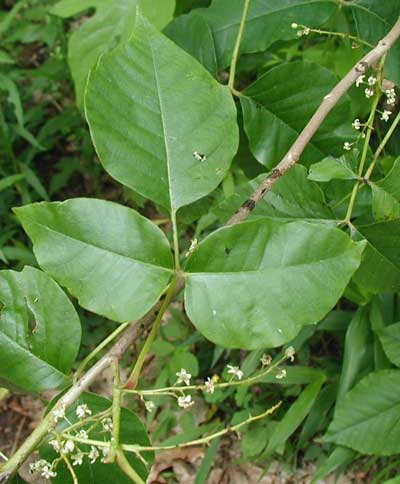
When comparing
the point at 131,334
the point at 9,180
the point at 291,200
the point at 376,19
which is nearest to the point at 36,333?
the point at 131,334

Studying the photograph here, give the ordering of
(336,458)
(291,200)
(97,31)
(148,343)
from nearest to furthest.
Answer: (148,343), (291,200), (97,31), (336,458)

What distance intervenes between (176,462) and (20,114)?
1.61 metres

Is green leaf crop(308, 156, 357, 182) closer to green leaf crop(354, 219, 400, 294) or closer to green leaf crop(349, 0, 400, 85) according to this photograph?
green leaf crop(354, 219, 400, 294)

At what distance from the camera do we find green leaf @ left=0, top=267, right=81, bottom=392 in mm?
856

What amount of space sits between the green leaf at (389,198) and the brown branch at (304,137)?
0.48 feet

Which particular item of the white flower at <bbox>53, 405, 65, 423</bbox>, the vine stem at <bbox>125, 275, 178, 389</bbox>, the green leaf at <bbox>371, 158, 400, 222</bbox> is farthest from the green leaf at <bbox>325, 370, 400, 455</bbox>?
the white flower at <bbox>53, 405, 65, 423</bbox>

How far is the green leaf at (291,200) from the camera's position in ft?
3.29

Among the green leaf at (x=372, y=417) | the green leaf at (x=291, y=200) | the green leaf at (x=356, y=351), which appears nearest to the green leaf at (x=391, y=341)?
the green leaf at (x=372, y=417)

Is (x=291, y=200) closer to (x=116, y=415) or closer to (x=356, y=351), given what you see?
(x=116, y=415)

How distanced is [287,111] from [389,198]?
33 centimetres

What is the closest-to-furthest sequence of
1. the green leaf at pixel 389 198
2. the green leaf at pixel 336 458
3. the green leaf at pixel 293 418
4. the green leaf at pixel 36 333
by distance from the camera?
the green leaf at pixel 36 333
the green leaf at pixel 389 198
the green leaf at pixel 336 458
the green leaf at pixel 293 418

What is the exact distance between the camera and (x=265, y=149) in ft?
3.97

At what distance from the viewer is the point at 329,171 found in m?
0.95

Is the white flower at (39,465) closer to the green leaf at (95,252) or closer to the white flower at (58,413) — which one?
the white flower at (58,413)
